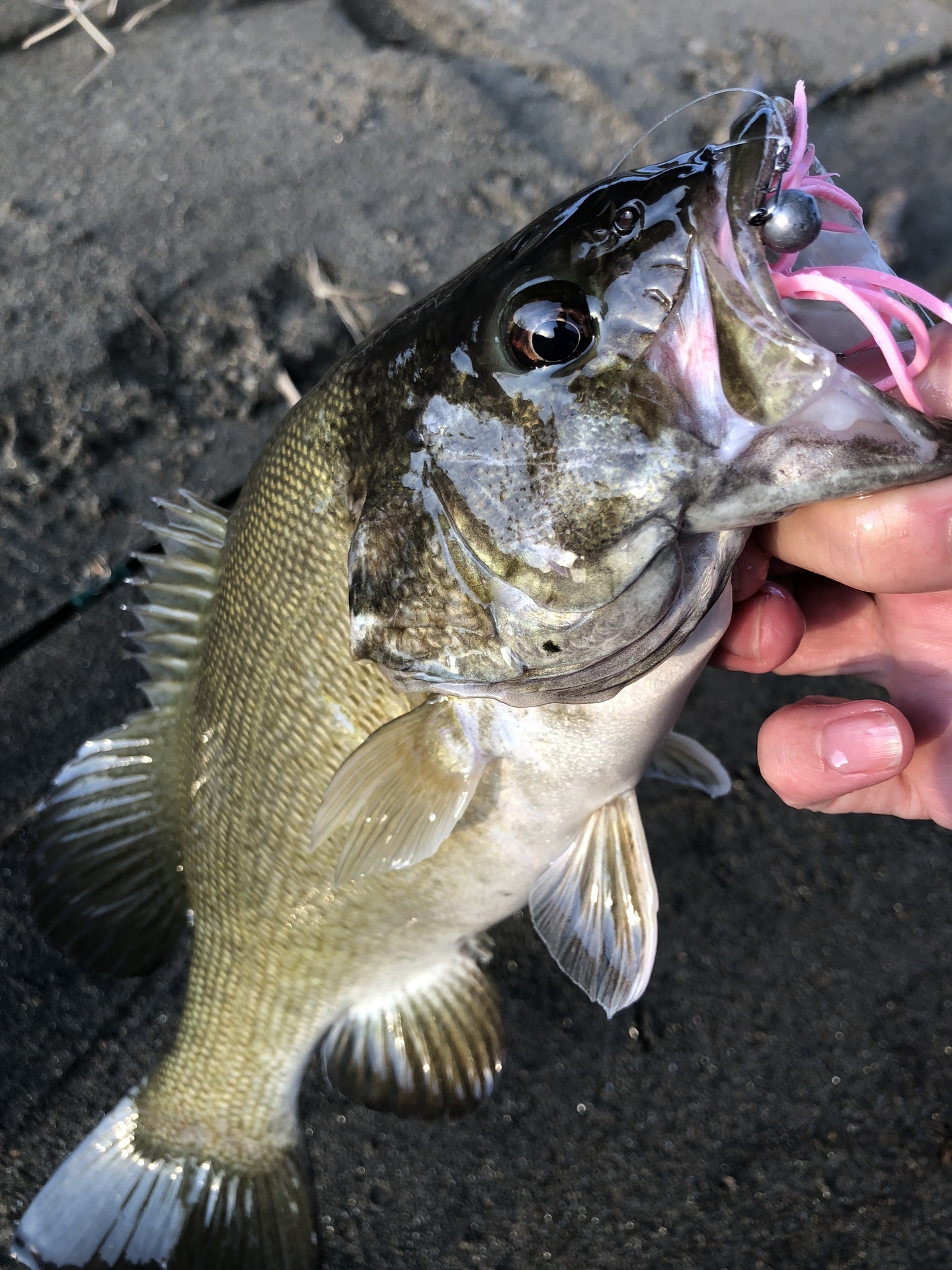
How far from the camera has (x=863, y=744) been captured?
54.4 inches

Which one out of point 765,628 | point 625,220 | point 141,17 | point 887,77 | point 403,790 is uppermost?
point 141,17

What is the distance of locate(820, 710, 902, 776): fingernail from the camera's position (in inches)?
53.9

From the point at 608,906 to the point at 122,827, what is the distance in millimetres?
938

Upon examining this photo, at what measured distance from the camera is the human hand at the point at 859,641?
1.05 meters

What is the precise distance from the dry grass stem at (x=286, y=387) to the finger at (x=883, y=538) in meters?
1.70

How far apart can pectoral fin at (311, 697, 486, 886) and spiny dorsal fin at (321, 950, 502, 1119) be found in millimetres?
514

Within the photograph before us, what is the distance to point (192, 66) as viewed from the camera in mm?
3111

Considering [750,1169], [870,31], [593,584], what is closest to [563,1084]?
[750,1169]

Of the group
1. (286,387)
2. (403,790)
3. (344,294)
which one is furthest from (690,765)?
(344,294)

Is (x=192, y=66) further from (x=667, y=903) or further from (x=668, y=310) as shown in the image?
(x=667, y=903)

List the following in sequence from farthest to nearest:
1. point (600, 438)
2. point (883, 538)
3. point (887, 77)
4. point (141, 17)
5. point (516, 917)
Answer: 1. point (887, 77)
2. point (141, 17)
3. point (516, 917)
4. point (883, 538)
5. point (600, 438)

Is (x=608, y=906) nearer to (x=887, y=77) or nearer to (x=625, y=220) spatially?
(x=625, y=220)

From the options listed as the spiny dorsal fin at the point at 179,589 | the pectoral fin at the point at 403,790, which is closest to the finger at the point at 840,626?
the pectoral fin at the point at 403,790

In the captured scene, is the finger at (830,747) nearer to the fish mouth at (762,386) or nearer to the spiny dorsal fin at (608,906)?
the spiny dorsal fin at (608,906)
